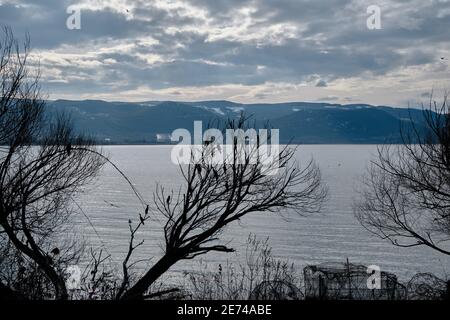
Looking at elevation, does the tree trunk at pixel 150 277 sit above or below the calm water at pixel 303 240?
above

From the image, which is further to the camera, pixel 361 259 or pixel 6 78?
pixel 361 259

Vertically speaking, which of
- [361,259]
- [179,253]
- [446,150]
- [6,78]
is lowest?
[361,259]

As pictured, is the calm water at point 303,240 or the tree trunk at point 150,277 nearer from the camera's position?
the tree trunk at point 150,277

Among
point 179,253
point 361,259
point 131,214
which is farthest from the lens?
point 131,214

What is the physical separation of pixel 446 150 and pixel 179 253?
512 inches

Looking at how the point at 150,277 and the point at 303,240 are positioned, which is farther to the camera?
the point at 303,240

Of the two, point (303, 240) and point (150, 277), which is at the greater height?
point (150, 277)

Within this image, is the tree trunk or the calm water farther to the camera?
the calm water

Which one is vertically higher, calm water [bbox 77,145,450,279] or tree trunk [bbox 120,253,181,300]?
tree trunk [bbox 120,253,181,300]
